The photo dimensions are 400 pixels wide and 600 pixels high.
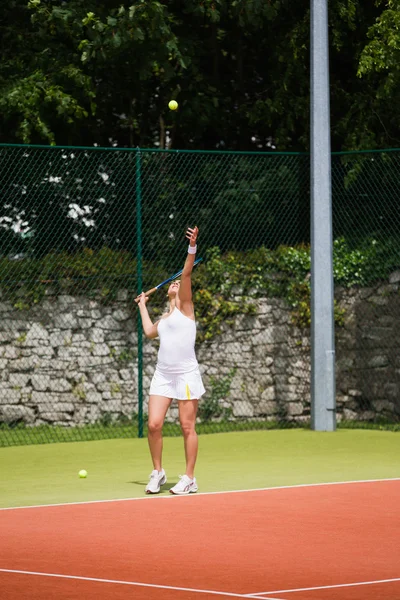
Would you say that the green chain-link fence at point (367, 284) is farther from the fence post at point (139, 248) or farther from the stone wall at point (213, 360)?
the fence post at point (139, 248)

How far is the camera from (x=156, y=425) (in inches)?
404

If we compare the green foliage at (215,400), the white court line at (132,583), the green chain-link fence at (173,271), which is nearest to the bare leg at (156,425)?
the white court line at (132,583)

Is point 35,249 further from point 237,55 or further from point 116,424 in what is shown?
point 237,55

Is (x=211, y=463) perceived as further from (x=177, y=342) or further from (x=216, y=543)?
(x=216, y=543)

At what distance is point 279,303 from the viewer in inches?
630

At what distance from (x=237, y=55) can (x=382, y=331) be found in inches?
189

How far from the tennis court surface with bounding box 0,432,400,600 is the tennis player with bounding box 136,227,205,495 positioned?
A: 0.62ft

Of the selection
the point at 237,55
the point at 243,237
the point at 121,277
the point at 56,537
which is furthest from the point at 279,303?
the point at 56,537

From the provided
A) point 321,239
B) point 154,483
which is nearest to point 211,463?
point 154,483

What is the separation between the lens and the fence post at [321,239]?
15.1 metres

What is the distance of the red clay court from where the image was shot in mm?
6648

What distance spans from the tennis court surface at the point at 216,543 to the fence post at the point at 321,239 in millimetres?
3429

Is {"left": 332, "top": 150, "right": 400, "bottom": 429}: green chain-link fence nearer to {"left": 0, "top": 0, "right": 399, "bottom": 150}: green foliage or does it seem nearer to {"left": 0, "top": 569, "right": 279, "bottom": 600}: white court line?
{"left": 0, "top": 0, "right": 399, "bottom": 150}: green foliage

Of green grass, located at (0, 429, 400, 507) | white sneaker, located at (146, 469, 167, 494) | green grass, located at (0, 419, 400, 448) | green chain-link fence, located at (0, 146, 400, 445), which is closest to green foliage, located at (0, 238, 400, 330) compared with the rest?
green chain-link fence, located at (0, 146, 400, 445)
